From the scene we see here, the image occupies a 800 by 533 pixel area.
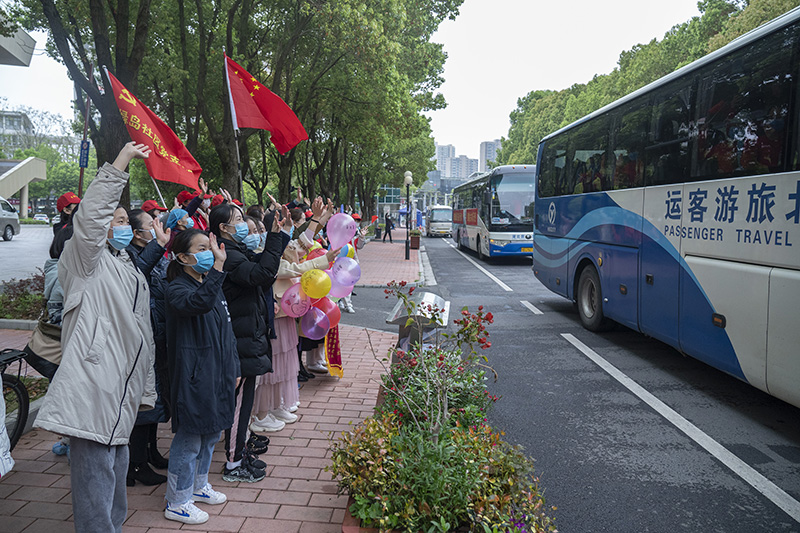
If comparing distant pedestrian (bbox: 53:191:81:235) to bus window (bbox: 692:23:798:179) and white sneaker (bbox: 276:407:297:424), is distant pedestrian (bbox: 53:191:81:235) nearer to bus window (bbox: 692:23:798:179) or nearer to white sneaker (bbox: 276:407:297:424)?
white sneaker (bbox: 276:407:297:424)

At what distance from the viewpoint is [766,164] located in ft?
16.6

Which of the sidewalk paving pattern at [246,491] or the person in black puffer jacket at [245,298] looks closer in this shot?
the sidewalk paving pattern at [246,491]

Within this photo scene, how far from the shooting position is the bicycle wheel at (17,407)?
4.32 metres

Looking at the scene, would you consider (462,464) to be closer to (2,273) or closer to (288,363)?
(288,363)

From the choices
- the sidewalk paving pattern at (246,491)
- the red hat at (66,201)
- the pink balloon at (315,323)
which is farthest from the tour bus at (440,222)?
the sidewalk paving pattern at (246,491)

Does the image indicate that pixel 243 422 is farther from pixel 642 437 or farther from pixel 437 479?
pixel 642 437

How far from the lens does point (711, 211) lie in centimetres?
583

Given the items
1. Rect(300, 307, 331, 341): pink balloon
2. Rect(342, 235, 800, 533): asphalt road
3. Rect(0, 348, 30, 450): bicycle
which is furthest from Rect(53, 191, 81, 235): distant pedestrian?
Rect(342, 235, 800, 533): asphalt road

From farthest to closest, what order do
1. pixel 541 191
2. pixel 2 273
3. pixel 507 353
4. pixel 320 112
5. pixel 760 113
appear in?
1. pixel 320 112
2. pixel 2 273
3. pixel 541 191
4. pixel 507 353
5. pixel 760 113

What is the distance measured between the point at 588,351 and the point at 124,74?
8.37m

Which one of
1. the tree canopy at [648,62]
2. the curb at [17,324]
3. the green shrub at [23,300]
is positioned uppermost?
the tree canopy at [648,62]

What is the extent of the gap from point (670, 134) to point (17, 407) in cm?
705

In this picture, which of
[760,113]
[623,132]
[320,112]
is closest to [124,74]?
[623,132]

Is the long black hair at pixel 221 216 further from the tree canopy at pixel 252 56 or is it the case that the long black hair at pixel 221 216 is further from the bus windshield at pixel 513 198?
the bus windshield at pixel 513 198
